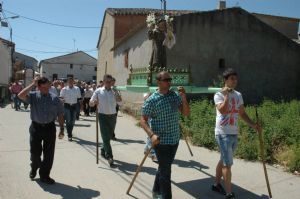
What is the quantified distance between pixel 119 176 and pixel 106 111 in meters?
1.59

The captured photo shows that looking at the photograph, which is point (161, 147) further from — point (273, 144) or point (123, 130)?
point (123, 130)

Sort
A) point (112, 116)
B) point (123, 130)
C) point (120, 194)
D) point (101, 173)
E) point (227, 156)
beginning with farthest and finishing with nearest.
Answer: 1. point (123, 130)
2. point (112, 116)
3. point (101, 173)
4. point (120, 194)
5. point (227, 156)

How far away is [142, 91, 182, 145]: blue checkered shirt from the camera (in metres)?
5.38

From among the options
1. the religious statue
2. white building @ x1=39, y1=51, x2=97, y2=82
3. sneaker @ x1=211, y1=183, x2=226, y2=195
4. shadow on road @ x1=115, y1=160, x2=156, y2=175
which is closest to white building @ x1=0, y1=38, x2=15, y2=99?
white building @ x1=39, y1=51, x2=97, y2=82

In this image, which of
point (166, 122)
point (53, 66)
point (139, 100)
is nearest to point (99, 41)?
point (139, 100)

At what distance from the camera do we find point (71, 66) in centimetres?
6575

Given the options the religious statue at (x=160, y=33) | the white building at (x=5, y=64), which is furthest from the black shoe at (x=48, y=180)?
the white building at (x=5, y=64)

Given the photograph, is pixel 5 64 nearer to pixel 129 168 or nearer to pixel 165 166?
pixel 129 168

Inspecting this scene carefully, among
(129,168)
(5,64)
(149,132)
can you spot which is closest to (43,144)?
(129,168)

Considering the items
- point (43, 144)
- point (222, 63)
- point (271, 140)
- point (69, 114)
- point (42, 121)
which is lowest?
point (271, 140)

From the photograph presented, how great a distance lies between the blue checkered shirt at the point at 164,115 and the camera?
5.38m

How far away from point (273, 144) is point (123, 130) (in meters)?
6.39

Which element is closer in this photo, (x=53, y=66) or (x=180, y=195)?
(x=180, y=195)

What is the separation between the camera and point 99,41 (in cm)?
3825
